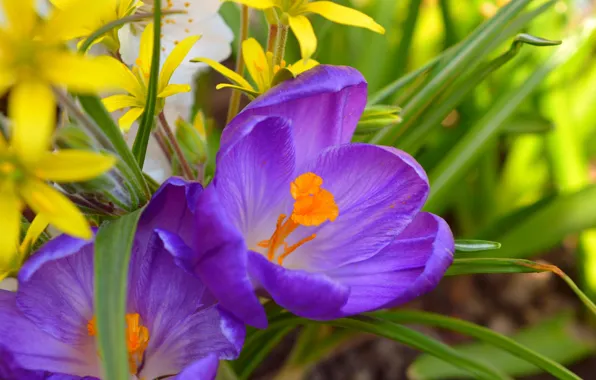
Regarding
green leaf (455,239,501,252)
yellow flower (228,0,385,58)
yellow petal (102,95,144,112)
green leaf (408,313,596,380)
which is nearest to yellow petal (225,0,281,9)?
yellow flower (228,0,385,58)

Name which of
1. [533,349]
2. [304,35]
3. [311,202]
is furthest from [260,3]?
[533,349]

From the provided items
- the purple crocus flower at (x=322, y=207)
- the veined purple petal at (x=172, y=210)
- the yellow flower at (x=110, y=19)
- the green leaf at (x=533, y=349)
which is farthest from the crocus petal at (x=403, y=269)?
the green leaf at (x=533, y=349)

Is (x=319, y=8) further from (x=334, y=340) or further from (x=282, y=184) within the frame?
(x=334, y=340)

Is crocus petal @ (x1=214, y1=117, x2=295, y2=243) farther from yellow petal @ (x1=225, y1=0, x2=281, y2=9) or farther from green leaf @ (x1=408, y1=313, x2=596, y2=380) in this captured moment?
green leaf @ (x1=408, y1=313, x2=596, y2=380)

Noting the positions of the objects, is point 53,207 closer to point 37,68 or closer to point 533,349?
point 37,68

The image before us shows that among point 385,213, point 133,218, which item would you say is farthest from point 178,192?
point 385,213

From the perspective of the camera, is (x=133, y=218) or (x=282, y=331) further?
(x=282, y=331)
